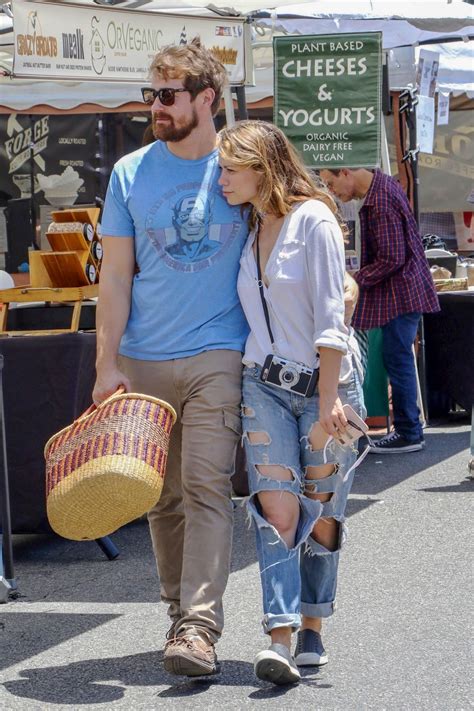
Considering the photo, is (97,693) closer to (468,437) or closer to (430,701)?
(430,701)

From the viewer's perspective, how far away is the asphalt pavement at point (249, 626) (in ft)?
13.7

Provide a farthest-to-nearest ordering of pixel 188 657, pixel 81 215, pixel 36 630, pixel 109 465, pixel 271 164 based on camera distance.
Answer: pixel 81 215, pixel 36 630, pixel 271 164, pixel 188 657, pixel 109 465

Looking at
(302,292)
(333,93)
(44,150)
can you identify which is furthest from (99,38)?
(44,150)

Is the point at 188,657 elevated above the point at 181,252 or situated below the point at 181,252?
below

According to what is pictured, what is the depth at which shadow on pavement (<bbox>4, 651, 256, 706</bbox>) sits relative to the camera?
4218 millimetres

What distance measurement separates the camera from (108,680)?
439cm

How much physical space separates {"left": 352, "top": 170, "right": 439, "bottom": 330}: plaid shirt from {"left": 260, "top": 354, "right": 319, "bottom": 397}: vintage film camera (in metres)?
4.44

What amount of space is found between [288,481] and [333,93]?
4639mm

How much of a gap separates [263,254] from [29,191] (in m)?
11.5

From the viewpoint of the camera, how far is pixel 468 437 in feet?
30.3

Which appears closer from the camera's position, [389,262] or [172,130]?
[172,130]

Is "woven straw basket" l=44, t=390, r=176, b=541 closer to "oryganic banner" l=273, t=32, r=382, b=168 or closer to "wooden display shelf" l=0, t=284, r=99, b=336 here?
"wooden display shelf" l=0, t=284, r=99, b=336

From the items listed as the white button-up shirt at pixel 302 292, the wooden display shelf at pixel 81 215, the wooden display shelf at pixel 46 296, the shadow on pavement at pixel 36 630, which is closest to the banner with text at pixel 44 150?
the wooden display shelf at pixel 81 215

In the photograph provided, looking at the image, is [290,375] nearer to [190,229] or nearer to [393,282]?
[190,229]
